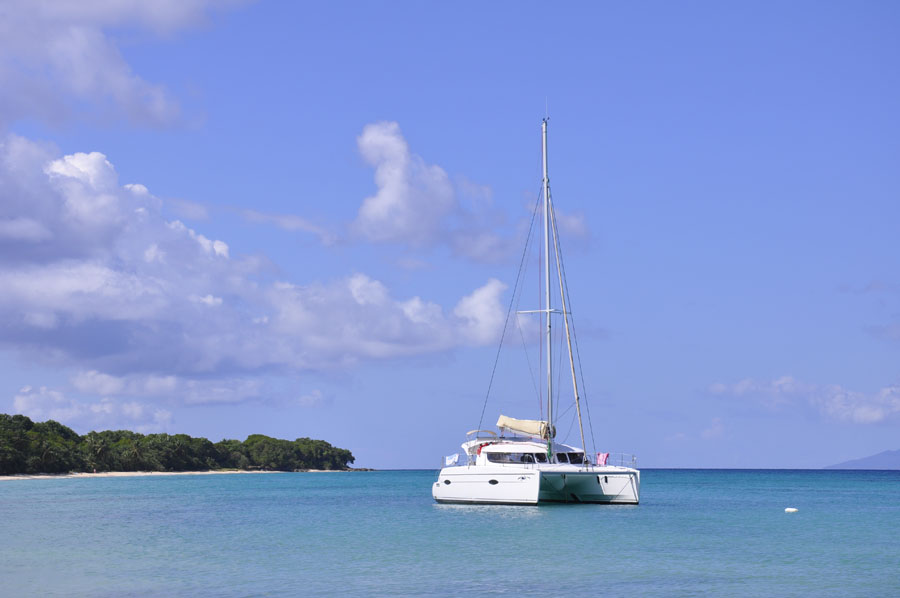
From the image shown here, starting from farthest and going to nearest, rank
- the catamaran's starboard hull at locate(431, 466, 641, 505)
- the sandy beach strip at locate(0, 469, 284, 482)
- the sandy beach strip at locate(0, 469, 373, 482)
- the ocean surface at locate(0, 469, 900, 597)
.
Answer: the sandy beach strip at locate(0, 469, 284, 482) < the sandy beach strip at locate(0, 469, 373, 482) < the catamaran's starboard hull at locate(431, 466, 641, 505) < the ocean surface at locate(0, 469, 900, 597)

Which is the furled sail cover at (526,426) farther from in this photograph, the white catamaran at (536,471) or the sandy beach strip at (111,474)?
the sandy beach strip at (111,474)

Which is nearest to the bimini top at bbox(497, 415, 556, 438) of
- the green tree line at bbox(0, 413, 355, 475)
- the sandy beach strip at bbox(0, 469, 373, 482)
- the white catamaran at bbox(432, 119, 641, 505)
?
the white catamaran at bbox(432, 119, 641, 505)

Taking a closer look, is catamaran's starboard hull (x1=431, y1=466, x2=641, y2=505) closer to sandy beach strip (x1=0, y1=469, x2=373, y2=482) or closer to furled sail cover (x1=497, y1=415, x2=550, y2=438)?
furled sail cover (x1=497, y1=415, x2=550, y2=438)

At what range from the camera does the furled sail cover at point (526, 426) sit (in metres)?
52.7

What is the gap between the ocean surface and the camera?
84.6ft

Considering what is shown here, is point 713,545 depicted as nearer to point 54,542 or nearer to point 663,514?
point 663,514

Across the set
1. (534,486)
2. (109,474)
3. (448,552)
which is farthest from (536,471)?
(109,474)

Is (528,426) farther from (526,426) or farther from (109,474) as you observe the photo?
(109,474)

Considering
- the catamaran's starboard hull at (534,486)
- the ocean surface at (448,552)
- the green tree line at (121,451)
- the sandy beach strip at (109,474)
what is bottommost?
the ocean surface at (448,552)

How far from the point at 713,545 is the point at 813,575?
8.35m

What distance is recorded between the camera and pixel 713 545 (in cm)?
3675

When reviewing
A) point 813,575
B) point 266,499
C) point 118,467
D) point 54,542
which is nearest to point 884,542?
point 813,575

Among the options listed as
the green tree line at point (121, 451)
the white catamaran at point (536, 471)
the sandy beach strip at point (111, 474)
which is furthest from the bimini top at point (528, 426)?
the green tree line at point (121, 451)

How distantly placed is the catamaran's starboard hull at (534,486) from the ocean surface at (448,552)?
33.8 inches
